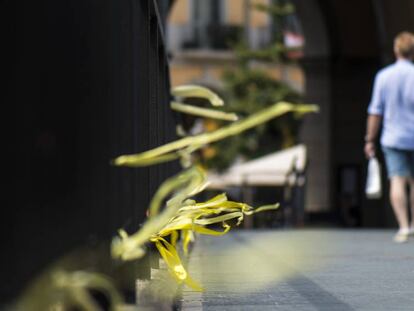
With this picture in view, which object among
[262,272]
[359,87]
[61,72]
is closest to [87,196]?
[61,72]

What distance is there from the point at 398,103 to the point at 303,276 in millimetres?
4056

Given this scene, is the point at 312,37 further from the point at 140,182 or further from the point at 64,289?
the point at 64,289

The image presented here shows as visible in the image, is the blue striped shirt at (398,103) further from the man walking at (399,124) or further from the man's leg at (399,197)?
the man's leg at (399,197)

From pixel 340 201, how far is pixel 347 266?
14222 millimetres

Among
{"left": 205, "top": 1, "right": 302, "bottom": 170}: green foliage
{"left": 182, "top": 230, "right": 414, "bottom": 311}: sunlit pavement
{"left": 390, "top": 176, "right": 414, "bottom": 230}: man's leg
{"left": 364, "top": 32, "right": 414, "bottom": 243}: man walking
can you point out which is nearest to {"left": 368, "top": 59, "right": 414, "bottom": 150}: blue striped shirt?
{"left": 364, "top": 32, "right": 414, "bottom": 243}: man walking

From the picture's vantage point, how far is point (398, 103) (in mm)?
9102

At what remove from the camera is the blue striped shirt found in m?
9.02

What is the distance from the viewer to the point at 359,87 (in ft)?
65.7

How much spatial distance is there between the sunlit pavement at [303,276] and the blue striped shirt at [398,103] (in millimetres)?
804

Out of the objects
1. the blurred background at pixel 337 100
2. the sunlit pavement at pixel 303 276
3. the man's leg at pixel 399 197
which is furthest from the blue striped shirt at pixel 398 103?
the blurred background at pixel 337 100

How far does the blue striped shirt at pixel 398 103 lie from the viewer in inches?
355

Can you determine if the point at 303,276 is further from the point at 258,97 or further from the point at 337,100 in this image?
the point at 258,97

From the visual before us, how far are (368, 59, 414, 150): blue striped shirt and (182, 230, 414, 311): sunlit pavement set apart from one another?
0.80 m

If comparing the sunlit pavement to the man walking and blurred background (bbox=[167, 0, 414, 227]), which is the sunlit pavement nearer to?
the man walking
